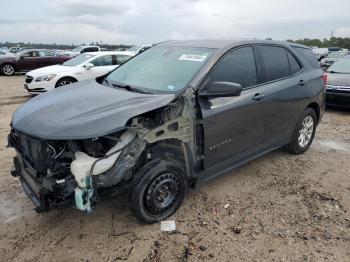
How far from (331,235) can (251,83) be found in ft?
6.19

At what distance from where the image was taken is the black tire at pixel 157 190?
129 inches

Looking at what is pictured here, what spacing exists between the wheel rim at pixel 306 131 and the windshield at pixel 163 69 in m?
2.27

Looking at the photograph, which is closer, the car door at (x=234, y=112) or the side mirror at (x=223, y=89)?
the side mirror at (x=223, y=89)

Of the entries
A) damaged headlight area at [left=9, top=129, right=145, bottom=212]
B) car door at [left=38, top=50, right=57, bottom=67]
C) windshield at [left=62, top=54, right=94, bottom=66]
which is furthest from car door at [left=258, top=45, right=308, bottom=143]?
car door at [left=38, top=50, right=57, bottom=67]

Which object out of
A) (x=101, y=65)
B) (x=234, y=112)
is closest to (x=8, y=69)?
(x=101, y=65)

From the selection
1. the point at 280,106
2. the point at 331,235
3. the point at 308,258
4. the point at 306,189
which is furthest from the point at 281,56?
the point at 308,258

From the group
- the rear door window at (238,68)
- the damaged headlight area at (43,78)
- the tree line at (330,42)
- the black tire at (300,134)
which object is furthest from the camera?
the tree line at (330,42)

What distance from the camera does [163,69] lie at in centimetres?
402

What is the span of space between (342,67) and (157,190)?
27.3 feet

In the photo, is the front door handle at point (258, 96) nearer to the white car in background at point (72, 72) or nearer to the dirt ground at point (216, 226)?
the dirt ground at point (216, 226)

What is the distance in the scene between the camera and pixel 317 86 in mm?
5391

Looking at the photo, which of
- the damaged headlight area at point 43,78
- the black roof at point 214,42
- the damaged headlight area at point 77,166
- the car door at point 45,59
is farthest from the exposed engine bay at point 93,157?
the car door at point 45,59

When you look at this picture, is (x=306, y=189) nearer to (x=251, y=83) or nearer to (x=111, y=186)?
(x=251, y=83)

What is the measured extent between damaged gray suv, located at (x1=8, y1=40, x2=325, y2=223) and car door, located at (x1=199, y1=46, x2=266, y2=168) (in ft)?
0.04
